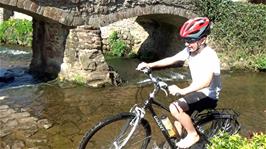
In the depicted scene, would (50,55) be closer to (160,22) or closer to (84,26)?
(84,26)

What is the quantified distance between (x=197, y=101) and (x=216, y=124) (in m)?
0.62

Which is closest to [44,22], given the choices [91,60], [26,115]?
[91,60]

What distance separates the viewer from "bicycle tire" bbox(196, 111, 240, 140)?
5.96m

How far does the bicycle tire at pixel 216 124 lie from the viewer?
5965mm

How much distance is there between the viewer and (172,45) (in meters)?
18.7

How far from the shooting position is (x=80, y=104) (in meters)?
10.7

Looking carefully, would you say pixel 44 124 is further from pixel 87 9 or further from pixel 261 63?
pixel 261 63

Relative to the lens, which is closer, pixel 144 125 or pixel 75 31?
pixel 144 125

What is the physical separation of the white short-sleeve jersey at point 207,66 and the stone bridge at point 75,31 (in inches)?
286

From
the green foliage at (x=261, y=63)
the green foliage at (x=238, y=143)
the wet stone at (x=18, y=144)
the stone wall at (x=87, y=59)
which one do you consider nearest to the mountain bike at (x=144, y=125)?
the green foliage at (x=238, y=143)

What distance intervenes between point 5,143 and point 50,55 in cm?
684

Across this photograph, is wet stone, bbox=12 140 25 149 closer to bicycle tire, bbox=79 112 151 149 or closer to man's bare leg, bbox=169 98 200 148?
bicycle tire, bbox=79 112 151 149

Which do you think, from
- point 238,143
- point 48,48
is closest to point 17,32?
point 48,48

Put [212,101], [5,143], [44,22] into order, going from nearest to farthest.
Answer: [212,101] → [5,143] → [44,22]
